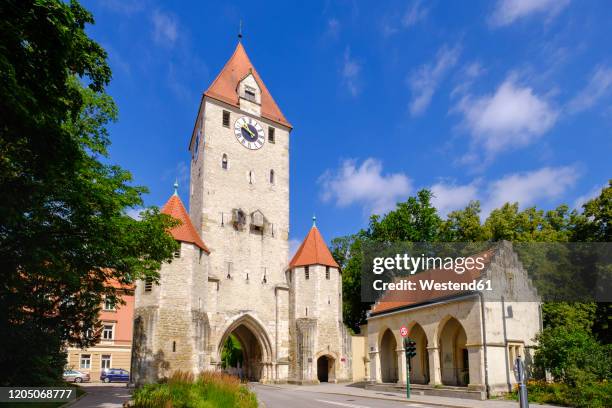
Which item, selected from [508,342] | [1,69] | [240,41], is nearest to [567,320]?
[508,342]

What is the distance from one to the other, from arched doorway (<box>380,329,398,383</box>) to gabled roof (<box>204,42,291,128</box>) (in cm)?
1970

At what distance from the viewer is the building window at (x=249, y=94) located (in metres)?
39.7

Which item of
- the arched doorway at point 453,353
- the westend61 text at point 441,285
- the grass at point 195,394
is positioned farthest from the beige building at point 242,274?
the grass at point 195,394

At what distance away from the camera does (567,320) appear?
25.3 metres

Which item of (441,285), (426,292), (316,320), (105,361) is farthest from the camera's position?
(105,361)

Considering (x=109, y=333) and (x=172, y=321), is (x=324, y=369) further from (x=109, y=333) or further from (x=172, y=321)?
(x=109, y=333)

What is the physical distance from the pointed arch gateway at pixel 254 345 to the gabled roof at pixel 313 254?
5200 millimetres

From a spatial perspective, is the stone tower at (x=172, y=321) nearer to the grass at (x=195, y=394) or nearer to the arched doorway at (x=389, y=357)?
the arched doorway at (x=389, y=357)

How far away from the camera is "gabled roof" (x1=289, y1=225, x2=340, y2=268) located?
117 ft

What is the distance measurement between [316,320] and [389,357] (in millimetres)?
6156

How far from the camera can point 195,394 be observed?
10.6m

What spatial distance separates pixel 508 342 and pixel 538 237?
11422 millimetres

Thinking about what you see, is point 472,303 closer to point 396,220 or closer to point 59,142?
point 59,142

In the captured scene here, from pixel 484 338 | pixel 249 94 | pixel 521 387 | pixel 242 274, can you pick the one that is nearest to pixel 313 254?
pixel 242 274
